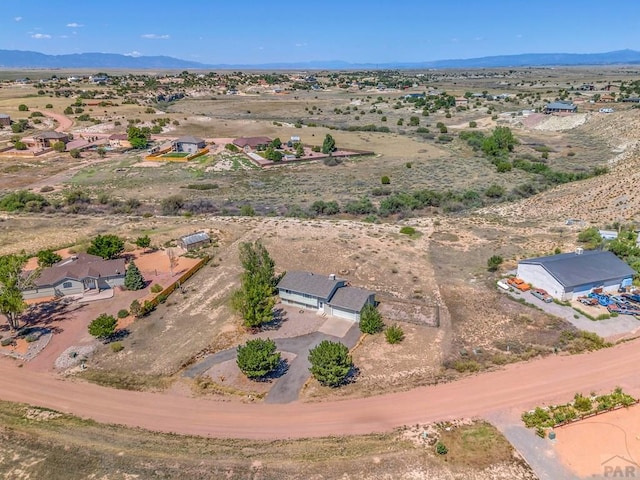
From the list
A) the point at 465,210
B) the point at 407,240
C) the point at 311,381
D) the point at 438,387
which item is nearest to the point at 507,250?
the point at 407,240

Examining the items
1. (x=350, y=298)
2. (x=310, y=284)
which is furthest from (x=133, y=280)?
(x=350, y=298)

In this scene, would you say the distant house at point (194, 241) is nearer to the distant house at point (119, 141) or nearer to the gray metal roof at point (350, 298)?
the gray metal roof at point (350, 298)

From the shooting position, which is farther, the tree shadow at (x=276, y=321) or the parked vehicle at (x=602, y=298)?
the parked vehicle at (x=602, y=298)

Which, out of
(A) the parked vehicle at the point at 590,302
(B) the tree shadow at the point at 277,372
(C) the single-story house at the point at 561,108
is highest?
(C) the single-story house at the point at 561,108

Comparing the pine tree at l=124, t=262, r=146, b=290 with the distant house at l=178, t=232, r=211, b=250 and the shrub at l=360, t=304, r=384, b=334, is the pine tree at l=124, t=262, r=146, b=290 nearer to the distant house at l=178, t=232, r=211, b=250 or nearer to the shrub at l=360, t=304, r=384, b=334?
the distant house at l=178, t=232, r=211, b=250

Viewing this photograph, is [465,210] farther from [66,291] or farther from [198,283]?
[66,291]

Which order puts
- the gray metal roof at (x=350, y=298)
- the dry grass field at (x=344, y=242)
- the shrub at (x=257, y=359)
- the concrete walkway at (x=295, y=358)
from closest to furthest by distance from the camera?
the dry grass field at (x=344, y=242)
the concrete walkway at (x=295, y=358)
the shrub at (x=257, y=359)
the gray metal roof at (x=350, y=298)

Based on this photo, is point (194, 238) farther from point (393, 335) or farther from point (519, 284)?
point (519, 284)

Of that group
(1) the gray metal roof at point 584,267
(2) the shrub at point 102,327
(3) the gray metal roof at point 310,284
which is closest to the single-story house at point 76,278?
(2) the shrub at point 102,327
